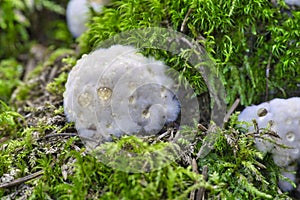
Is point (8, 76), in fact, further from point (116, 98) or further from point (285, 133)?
point (285, 133)

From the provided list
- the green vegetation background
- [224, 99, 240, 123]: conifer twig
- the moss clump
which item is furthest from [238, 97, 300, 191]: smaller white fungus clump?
the moss clump

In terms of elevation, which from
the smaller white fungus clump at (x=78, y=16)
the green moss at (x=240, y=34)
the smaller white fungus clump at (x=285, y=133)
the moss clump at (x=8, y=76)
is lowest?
the smaller white fungus clump at (x=285, y=133)

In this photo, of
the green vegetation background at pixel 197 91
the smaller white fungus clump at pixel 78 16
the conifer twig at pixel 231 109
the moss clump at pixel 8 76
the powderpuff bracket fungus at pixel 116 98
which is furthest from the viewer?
the smaller white fungus clump at pixel 78 16

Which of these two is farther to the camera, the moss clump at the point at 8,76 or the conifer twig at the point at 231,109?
the moss clump at the point at 8,76

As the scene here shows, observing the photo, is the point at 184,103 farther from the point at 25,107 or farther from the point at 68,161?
the point at 25,107

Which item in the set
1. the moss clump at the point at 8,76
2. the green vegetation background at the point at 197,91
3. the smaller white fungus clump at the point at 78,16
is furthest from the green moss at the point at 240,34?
the moss clump at the point at 8,76

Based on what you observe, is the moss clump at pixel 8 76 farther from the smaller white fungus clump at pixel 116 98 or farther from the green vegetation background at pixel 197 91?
the smaller white fungus clump at pixel 116 98

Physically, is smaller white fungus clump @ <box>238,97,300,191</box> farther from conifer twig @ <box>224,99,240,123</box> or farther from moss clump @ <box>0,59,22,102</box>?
moss clump @ <box>0,59,22,102</box>
